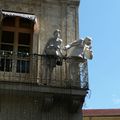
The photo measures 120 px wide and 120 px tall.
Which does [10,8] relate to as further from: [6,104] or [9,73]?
[6,104]

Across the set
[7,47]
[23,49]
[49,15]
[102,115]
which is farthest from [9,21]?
[102,115]

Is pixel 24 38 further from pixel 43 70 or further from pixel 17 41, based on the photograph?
pixel 43 70

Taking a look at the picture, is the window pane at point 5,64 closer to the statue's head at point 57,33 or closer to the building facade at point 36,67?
the building facade at point 36,67

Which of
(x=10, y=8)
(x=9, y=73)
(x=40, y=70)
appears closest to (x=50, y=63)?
(x=40, y=70)

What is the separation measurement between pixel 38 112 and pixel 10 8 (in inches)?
143

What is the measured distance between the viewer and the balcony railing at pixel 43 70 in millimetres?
13547

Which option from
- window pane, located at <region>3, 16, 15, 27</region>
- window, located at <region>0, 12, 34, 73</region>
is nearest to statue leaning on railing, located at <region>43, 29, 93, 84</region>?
window, located at <region>0, 12, 34, 73</region>

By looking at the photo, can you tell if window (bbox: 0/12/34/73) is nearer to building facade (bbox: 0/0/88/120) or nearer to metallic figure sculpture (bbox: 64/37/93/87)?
building facade (bbox: 0/0/88/120)

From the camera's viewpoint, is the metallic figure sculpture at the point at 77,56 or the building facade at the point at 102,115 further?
the building facade at the point at 102,115

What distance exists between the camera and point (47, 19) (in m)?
14.9

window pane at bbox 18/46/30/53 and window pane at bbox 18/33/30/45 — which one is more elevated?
window pane at bbox 18/33/30/45

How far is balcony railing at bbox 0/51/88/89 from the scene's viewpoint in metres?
13.5

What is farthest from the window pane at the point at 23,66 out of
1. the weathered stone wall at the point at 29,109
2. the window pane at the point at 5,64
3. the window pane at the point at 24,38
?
the weathered stone wall at the point at 29,109

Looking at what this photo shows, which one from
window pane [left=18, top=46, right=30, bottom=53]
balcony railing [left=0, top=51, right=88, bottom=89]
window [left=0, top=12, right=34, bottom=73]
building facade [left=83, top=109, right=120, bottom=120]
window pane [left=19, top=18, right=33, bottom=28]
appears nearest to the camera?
balcony railing [left=0, top=51, right=88, bottom=89]
